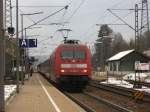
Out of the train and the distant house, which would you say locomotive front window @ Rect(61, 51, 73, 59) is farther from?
the distant house

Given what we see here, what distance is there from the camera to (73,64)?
35562 millimetres

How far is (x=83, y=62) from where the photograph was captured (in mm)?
35688

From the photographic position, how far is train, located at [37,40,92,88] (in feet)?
115

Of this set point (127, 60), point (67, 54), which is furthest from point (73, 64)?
point (127, 60)

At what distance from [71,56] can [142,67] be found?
13297 millimetres

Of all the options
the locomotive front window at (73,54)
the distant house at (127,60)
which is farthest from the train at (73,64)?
the distant house at (127,60)

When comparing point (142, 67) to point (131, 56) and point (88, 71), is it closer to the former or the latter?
point (88, 71)

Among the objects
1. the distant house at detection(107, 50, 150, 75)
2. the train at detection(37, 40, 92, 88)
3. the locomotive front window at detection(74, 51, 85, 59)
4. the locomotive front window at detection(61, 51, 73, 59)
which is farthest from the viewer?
the distant house at detection(107, 50, 150, 75)

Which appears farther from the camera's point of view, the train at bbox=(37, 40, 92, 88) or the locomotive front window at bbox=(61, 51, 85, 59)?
the locomotive front window at bbox=(61, 51, 85, 59)

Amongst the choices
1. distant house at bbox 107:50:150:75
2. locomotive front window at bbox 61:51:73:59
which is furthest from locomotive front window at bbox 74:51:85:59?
distant house at bbox 107:50:150:75

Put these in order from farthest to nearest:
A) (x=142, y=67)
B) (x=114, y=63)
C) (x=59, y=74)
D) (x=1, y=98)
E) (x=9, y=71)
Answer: (x=114, y=63) → (x=9, y=71) → (x=142, y=67) → (x=59, y=74) → (x=1, y=98)

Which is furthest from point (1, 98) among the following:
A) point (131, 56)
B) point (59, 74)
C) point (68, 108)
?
point (131, 56)

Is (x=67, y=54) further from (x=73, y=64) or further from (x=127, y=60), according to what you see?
(x=127, y=60)

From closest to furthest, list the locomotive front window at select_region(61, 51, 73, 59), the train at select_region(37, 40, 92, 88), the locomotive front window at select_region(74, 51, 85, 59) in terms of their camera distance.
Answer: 1. the train at select_region(37, 40, 92, 88)
2. the locomotive front window at select_region(74, 51, 85, 59)
3. the locomotive front window at select_region(61, 51, 73, 59)
